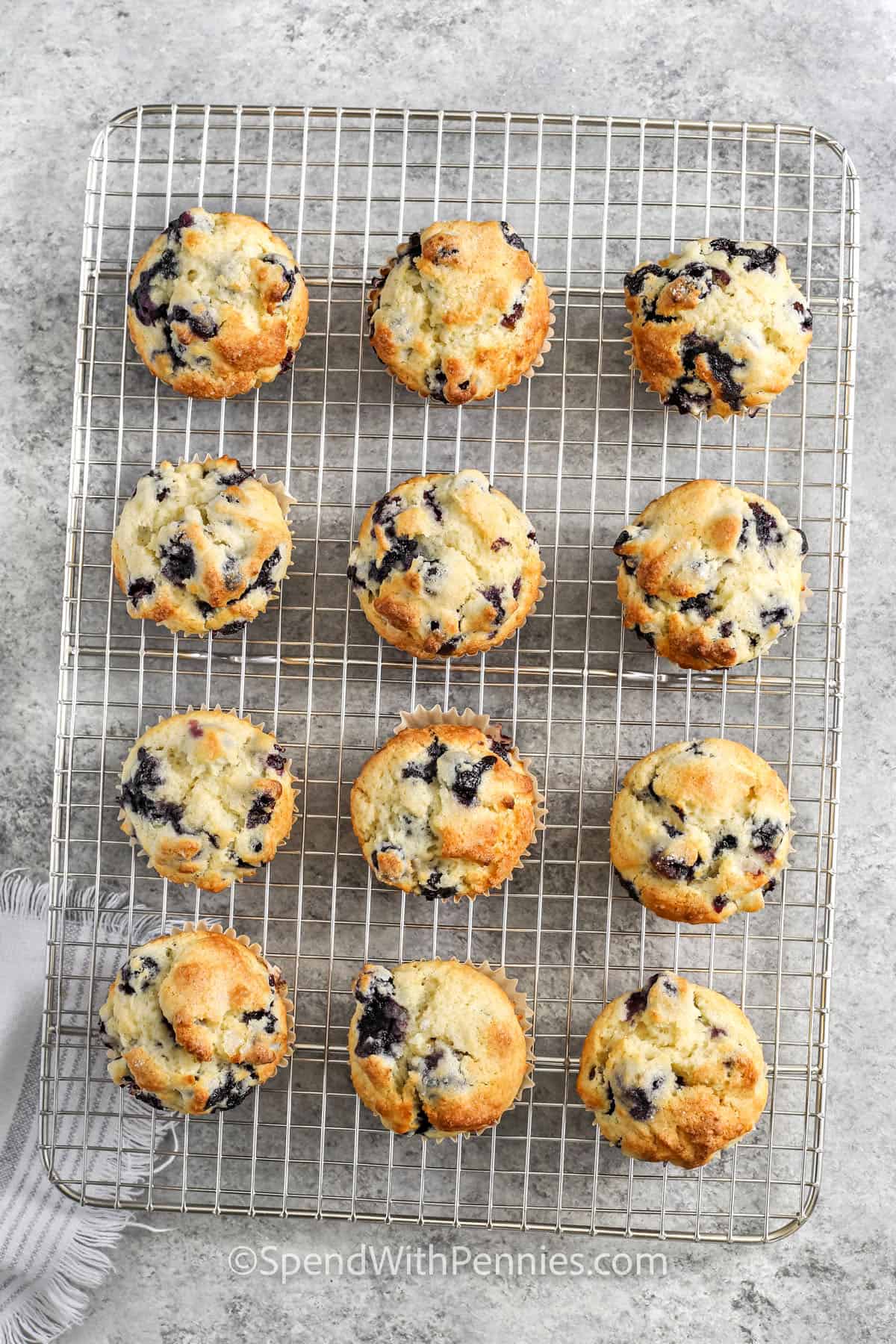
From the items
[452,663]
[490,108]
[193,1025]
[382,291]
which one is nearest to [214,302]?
[382,291]

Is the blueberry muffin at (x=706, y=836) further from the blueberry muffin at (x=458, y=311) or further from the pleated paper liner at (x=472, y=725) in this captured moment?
the blueberry muffin at (x=458, y=311)

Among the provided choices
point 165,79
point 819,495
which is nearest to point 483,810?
point 819,495

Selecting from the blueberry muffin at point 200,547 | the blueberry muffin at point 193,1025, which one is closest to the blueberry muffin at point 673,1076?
the blueberry muffin at point 193,1025

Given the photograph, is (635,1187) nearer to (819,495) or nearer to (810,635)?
(810,635)

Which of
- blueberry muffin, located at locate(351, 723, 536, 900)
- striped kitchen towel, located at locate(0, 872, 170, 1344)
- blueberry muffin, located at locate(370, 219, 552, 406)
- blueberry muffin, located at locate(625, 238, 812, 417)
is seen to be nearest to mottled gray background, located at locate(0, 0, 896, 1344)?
striped kitchen towel, located at locate(0, 872, 170, 1344)

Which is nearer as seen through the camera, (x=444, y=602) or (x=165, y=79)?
(x=444, y=602)

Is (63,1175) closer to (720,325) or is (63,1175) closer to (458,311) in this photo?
(458,311)

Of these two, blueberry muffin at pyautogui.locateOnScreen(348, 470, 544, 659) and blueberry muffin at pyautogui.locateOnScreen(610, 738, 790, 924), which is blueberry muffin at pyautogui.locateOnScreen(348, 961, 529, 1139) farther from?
blueberry muffin at pyautogui.locateOnScreen(348, 470, 544, 659)
